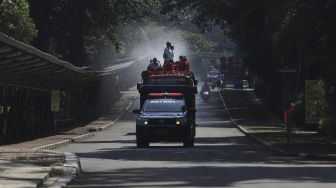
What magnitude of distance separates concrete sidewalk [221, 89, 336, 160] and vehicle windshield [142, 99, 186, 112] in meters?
3.58

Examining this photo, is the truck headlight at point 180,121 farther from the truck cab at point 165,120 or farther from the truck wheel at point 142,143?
the truck wheel at point 142,143

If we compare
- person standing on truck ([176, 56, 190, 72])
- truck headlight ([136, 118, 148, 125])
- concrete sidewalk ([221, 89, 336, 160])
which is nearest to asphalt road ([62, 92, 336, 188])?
concrete sidewalk ([221, 89, 336, 160])

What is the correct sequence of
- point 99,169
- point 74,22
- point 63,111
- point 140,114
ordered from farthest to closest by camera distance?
point 74,22
point 63,111
point 140,114
point 99,169

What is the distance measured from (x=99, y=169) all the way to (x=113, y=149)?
10.3m

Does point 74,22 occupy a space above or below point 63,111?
above

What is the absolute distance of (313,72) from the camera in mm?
48875

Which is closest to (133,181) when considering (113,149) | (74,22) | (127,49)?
(113,149)

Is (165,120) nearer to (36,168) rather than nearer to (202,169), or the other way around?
(202,169)

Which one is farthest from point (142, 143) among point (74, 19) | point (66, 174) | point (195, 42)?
point (195, 42)

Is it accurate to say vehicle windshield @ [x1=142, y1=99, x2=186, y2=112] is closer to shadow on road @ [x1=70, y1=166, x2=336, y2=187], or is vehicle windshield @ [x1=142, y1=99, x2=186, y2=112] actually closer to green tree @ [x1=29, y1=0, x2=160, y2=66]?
shadow on road @ [x1=70, y1=166, x2=336, y2=187]

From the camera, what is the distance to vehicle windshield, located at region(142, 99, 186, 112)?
3469cm

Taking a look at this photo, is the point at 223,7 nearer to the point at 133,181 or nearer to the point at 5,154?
the point at 5,154

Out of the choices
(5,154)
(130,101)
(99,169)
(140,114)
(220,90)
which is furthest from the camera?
(220,90)

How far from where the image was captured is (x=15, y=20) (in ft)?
146
